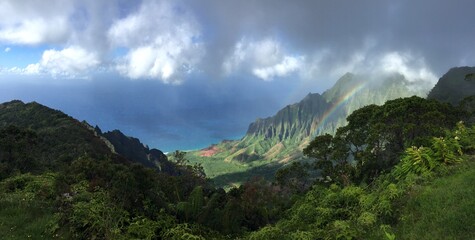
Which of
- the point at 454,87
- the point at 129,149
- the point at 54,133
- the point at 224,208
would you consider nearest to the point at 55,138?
the point at 54,133

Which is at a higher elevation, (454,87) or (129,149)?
(454,87)

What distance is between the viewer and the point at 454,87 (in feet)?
515

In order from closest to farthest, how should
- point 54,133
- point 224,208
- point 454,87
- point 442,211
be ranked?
point 442,211 → point 224,208 → point 54,133 → point 454,87

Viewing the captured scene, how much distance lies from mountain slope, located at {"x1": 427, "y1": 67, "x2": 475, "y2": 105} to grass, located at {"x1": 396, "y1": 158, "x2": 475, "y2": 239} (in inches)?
5162

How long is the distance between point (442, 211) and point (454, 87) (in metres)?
173

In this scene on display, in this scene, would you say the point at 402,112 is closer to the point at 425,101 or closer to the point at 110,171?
the point at 425,101

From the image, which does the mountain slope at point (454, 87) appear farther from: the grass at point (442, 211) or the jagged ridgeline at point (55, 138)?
the grass at point (442, 211)

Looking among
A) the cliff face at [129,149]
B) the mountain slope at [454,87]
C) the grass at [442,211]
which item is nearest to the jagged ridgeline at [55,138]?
the cliff face at [129,149]

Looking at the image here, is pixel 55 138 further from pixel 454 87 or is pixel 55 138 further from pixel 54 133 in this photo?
pixel 454 87

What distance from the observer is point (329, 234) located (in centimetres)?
963

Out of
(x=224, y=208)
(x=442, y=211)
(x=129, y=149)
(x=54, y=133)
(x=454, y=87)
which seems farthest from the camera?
(x=454, y=87)

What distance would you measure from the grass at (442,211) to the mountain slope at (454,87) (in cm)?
13113

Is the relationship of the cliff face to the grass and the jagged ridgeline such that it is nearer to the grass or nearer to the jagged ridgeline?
the jagged ridgeline

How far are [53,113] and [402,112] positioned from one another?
84.6 meters
